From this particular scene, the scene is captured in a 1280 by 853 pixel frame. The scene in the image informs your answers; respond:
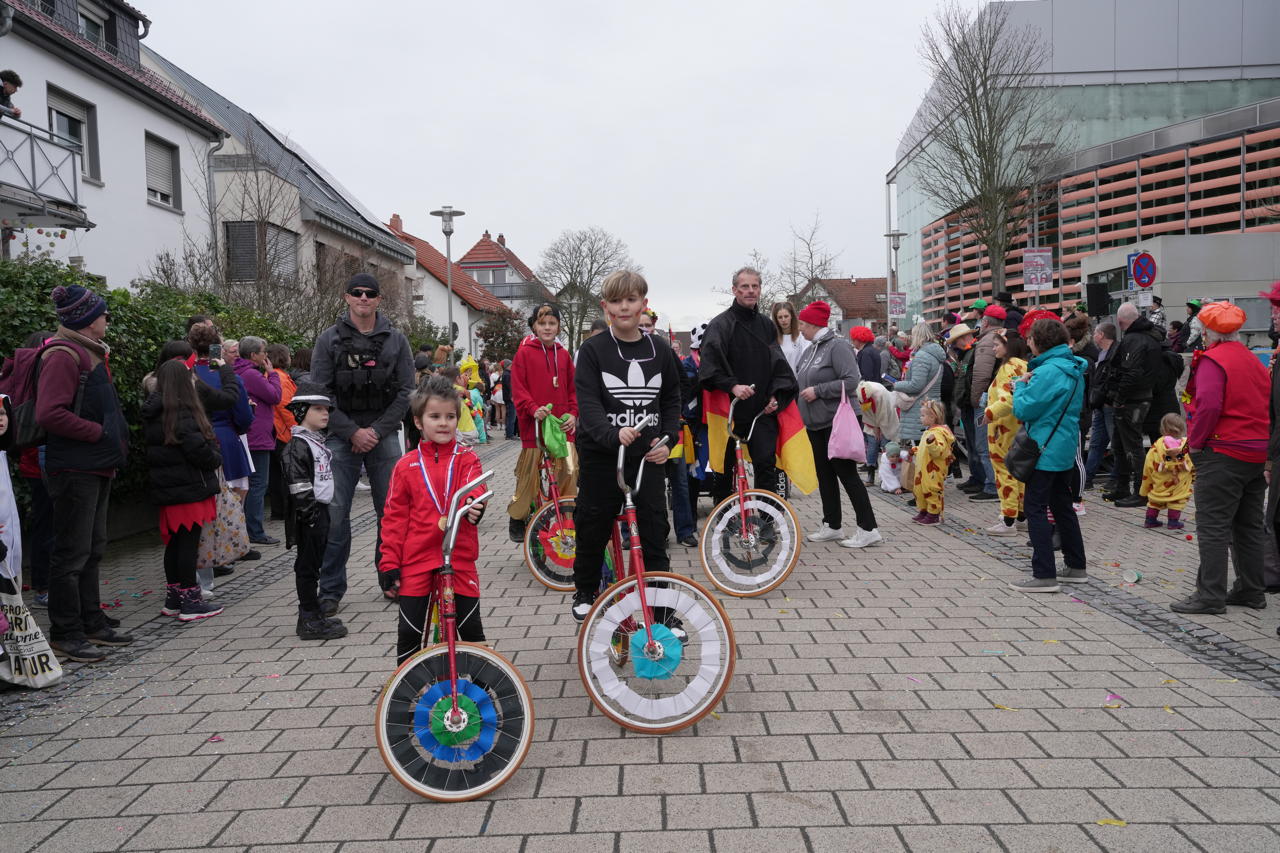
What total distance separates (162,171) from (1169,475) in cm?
2082

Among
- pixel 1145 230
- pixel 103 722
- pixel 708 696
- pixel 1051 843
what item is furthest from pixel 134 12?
pixel 1145 230

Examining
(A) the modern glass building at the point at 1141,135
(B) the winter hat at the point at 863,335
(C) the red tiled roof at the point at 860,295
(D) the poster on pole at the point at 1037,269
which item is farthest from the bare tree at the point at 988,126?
(C) the red tiled roof at the point at 860,295

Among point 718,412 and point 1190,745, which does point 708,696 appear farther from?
point 718,412

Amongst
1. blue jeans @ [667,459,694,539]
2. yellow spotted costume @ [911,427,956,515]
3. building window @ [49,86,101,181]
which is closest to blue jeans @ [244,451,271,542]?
blue jeans @ [667,459,694,539]

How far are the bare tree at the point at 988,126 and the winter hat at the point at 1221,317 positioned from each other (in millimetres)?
22779

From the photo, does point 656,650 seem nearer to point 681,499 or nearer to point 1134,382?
point 681,499

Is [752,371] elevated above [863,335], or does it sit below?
below

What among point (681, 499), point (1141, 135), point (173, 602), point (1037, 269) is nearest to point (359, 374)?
point (173, 602)

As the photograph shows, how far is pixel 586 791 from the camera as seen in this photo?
11.6 feet

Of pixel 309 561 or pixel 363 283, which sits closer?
pixel 309 561

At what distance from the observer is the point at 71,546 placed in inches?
211

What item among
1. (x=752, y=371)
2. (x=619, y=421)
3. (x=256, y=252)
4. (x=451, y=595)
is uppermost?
(x=256, y=252)

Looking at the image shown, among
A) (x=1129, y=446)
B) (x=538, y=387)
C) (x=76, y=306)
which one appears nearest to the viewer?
(x=76, y=306)

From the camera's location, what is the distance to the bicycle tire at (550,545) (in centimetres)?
695
